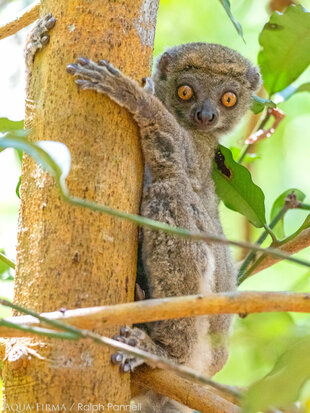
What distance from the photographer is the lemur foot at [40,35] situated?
3.03 meters

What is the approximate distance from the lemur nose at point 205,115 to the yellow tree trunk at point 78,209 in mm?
1466

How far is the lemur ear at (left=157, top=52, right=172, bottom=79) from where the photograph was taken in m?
5.02

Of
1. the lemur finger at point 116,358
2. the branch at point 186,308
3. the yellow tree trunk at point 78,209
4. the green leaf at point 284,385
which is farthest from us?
the lemur finger at point 116,358

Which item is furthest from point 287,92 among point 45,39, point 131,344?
point 131,344

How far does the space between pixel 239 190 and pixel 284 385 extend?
263 centimetres

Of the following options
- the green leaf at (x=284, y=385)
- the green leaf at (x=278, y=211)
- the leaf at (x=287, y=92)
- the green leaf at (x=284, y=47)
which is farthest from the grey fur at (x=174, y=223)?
the green leaf at (x=284, y=385)

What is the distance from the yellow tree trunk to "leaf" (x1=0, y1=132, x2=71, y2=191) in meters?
0.98

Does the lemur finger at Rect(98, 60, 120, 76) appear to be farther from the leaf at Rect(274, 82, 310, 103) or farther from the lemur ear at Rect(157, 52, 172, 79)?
the lemur ear at Rect(157, 52, 172, 79)

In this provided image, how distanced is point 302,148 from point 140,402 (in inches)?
247

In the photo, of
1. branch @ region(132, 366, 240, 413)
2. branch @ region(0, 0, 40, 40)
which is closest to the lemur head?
branch @ region(0, 0, 40, 40)

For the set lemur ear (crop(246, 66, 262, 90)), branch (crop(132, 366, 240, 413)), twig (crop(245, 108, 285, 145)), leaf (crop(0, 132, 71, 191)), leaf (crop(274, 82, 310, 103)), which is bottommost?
branch (crop(132, 366, 240, 413))

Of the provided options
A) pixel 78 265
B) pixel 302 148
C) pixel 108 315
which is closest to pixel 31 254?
pixel 78 265

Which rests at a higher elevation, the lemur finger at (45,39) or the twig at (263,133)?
the twig at (263,133)

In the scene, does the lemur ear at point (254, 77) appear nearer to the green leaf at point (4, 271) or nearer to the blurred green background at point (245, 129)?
the blurred green background at point (245, 129)
